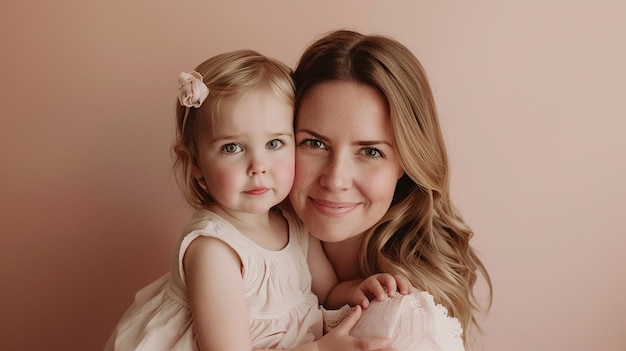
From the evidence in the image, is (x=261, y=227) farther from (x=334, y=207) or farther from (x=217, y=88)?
(x=217, y=88)

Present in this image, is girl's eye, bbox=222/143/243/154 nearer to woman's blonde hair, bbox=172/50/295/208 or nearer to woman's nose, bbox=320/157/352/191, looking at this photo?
woman's blonde hair, bbox=172/50/295/208

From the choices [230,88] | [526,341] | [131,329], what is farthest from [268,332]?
[526,341]

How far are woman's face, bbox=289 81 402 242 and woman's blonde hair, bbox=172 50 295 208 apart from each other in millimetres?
107

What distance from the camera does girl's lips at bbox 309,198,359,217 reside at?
166cm

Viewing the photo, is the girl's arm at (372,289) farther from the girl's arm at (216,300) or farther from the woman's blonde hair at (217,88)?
the woman's blonde hair at (217,88)

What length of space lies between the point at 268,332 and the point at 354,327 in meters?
0.24

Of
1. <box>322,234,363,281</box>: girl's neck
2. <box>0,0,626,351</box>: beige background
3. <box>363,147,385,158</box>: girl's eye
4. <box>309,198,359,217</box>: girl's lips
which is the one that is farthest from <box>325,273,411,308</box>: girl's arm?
<box>0,0,626,351</box>: beige background

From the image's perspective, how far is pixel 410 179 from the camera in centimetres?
184

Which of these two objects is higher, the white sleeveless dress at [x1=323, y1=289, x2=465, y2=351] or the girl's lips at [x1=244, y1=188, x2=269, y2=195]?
the girl's lips at [x1=244, y1=188, x2=269, y2=195]

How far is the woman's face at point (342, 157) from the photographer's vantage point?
1592 mm

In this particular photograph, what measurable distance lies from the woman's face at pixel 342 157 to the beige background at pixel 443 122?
0.52m

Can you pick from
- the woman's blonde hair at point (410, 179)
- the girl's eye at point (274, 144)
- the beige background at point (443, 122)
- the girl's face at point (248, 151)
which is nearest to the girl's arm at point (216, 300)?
the girl's face at point (248, 151)

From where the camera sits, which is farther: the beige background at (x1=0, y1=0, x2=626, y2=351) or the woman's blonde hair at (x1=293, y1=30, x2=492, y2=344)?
the beige background at (x1=0, y1=0, x2=626, y2=351)

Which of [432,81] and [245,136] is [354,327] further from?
[432,81]
